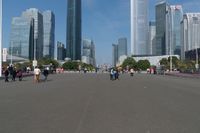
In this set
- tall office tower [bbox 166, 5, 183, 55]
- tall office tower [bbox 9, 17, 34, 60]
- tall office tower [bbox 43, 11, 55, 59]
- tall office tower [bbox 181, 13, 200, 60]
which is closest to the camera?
tall office tower [bbox 9, 17, 34, 60]

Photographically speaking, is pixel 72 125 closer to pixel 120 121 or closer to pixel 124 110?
pixel 120 121

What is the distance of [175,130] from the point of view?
934 centimetres

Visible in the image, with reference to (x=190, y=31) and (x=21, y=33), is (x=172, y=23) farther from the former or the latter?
(x=21, y=33)

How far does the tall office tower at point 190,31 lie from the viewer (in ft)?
582

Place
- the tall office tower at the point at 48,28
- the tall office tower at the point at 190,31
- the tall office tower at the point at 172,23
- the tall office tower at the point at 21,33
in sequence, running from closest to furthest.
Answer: the tall office tower at the point at 21,33, the tall office tower at the point at 172,23, the tall office tower at the point at 48,28, the tall office tower at the point at 190,31

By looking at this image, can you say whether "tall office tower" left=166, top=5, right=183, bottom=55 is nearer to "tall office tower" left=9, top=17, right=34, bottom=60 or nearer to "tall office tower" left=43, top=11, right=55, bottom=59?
"tall office tower" left=9, top=17, right=34, bottom=60

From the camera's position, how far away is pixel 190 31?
184375 millimetres

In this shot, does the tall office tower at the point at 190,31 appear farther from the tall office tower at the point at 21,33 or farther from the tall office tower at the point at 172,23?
the tall office tower at the point at 21,33

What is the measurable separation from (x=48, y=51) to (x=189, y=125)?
188428 mm

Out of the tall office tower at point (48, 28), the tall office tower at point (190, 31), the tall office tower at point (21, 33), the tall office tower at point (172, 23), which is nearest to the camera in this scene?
the tall office tower at point (21, 33)

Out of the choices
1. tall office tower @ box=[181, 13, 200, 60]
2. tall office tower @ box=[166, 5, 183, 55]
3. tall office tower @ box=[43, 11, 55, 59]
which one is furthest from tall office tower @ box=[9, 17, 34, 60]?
tall office tower @ box=[181, 13, 200, 60]

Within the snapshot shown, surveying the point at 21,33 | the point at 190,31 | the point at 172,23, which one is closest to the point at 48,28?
the point at 21,33

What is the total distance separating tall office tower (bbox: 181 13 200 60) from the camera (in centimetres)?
17749

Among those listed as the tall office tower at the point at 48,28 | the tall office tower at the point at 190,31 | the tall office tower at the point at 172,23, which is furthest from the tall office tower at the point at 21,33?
the tall office tower at the point at 190,31
